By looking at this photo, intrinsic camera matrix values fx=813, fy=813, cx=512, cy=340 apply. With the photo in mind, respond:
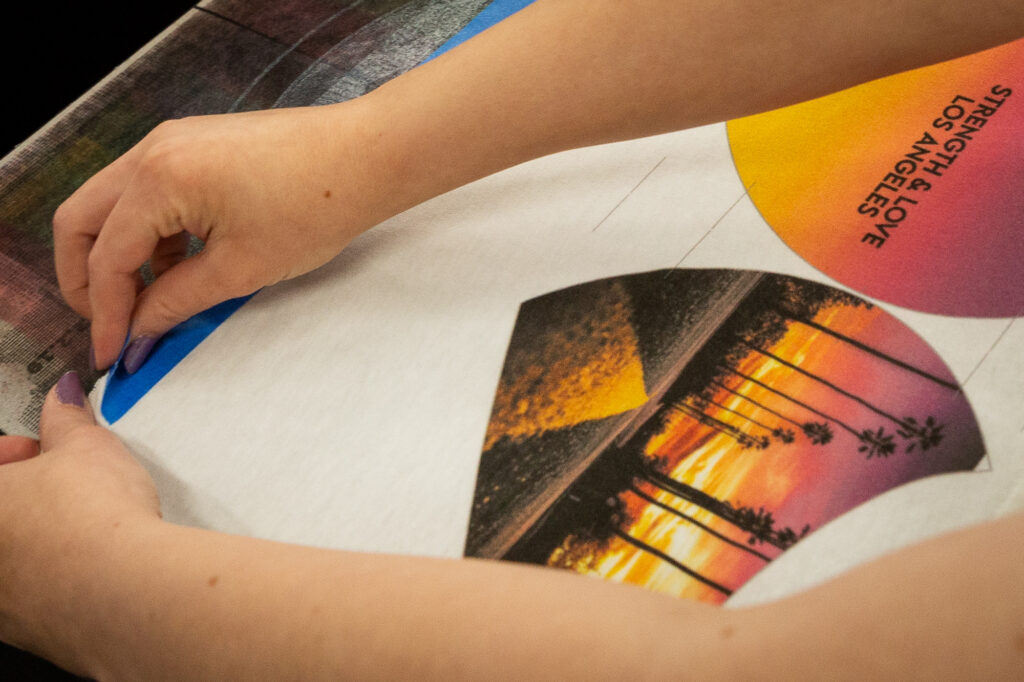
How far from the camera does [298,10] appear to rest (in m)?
0.66

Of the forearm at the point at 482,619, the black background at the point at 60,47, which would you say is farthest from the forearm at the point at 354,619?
the black background at the point at 60,47

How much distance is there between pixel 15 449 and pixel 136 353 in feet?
0.28

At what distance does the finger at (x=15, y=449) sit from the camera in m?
0.47

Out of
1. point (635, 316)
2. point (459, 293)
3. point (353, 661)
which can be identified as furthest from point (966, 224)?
point (353, 661)

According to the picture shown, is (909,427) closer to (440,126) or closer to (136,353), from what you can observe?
(440,126)

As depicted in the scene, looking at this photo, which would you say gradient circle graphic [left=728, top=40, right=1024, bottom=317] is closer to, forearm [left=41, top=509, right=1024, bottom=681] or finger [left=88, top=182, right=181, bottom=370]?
forearm [left=41, top=509, right=1024, bottom=681]

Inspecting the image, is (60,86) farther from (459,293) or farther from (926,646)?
(926,646)

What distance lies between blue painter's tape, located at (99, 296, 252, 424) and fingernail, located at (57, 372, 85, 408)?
0.04ft

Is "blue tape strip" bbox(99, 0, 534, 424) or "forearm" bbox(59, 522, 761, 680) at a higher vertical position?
"blue tape strip" bbox(99, 0, 534, 424)

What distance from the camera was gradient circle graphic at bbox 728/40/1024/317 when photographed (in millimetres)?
469

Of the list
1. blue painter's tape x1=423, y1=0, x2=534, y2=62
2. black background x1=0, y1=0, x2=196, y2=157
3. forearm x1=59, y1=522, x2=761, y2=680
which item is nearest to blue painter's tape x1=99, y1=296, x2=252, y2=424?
forearm x1=59, y1=522, x2=761, y2=680

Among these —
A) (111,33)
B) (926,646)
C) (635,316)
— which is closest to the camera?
(926,646)

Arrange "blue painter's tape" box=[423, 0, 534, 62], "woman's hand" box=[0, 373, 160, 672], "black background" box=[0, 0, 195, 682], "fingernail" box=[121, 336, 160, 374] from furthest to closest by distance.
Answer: "black background" box=[0, 0, 195, 682] → "blue painter's tape" box=[423, 0, 534, 62] → "fingernail" box=[121, 336, 160, 374] → "woman's hand" box=[0, 373, 160, 672]

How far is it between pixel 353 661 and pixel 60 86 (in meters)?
0.68
